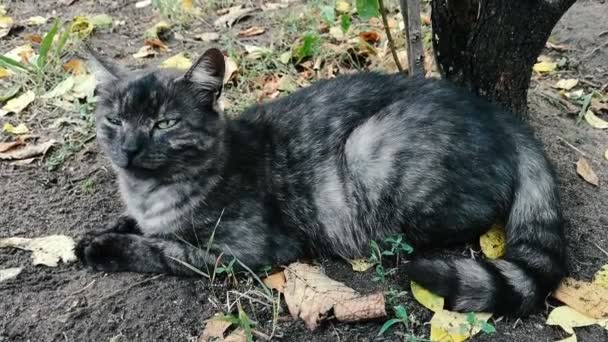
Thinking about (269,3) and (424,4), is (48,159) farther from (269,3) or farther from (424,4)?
(424,4)

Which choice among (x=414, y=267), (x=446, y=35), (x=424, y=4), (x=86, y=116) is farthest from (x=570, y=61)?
(x=86, y=116)

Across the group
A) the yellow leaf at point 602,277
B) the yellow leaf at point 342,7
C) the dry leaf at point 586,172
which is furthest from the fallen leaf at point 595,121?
the yellow leaf at point 342,7

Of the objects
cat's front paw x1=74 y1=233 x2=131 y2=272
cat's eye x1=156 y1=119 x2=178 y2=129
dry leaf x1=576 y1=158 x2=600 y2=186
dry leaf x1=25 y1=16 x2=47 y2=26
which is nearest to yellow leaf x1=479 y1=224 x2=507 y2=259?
dry leaf x1=576 y1=158 x2=600 y2=186

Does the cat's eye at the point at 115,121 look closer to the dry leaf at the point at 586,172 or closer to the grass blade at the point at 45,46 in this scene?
the grass blade at the point at 45,46

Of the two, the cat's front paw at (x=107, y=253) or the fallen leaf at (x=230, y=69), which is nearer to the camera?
the cat's front paw at (x=107, y=253)

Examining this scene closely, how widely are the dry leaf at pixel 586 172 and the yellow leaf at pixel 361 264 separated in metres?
1.21

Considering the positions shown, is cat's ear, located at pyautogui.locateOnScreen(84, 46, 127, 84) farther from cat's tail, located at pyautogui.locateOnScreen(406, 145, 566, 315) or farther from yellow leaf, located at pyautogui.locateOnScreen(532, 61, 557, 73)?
yellow leaf, located at pyautogui.locateOnScreen(532, 61, 557, 73)

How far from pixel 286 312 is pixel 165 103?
37.9 inches

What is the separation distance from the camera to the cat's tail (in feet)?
7.61

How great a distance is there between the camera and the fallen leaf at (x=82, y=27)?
4.42 m

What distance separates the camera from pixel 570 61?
4.06 metres

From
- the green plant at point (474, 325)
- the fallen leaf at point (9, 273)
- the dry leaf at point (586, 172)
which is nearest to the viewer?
the green plant at point (474, 325)

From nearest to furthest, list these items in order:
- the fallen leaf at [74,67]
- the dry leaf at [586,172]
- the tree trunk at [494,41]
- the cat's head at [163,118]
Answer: the cat's head at [163,118] < the tree trunk at [494,41] < the dry leaf at [586,172] < the fallen leaf at [74,67]

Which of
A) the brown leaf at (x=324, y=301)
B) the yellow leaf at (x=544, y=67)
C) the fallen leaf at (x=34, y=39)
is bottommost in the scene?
the brown leaf at (x=324, y=301)
